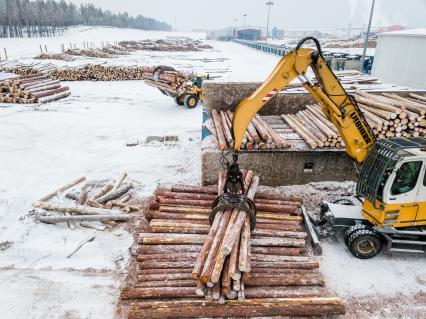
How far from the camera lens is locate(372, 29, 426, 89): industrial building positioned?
64.8 ft

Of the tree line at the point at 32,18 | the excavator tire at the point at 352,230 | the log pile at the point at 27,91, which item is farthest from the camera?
the tree line at the point at 32,18

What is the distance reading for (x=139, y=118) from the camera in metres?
19.2

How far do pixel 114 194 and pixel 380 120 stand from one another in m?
8.57

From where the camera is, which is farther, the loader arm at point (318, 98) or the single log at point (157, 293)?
the loader arm at point (318, 98)

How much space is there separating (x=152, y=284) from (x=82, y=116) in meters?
15.2

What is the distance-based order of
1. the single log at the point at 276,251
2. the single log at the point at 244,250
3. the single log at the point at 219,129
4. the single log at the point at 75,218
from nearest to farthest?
the single log at the point at 244,250, the single log at the point at 276,251, the single log at the point at 75,218, the single log at the point at 219,129

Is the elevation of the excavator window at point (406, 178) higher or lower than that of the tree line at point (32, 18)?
lower

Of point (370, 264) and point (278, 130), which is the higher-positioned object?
point (278, 130)

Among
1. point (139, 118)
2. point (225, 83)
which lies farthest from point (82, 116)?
point (225, 83)

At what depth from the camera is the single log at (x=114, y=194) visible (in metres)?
9.93

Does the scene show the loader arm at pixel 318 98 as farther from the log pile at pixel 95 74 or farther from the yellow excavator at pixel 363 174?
the log pile at pixel 95 74

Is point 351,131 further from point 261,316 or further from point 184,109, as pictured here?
point 184,109

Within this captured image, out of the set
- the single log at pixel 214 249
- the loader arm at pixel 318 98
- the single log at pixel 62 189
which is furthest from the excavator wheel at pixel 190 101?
the single log at pixel 214 249

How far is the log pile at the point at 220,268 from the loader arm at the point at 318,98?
224 centimetres
